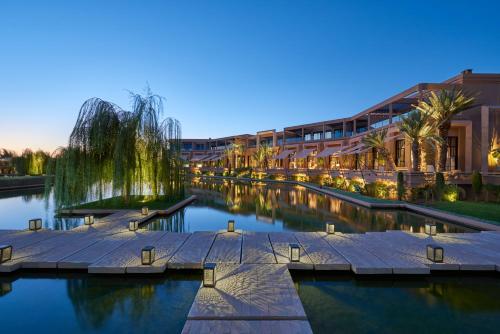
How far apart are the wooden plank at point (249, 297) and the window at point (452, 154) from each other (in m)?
20.4

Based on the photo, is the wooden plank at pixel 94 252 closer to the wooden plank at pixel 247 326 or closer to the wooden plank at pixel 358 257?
the wooden plank at pixel 247 326

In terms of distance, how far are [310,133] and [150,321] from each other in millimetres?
41403

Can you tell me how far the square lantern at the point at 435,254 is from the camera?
5969mm

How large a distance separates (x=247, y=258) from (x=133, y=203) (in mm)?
9270

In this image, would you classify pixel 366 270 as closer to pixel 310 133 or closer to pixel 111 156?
pixel 111 156

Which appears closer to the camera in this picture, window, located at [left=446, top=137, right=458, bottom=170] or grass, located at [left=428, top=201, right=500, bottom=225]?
grass, located at [left=428, top=201, right=500, bottom=225]

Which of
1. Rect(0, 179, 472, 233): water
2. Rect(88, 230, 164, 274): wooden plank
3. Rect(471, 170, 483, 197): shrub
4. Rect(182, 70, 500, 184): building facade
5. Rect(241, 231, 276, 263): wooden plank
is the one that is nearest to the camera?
Rect(88, 230, 164, 274): wooden plank

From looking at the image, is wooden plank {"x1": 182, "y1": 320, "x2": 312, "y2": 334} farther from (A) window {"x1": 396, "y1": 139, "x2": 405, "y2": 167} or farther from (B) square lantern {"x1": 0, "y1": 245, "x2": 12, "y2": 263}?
(A) window {"x1": 396, "y1": 139, "x2": 405, "y2": 167}

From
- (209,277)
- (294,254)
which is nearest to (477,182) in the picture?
(294,254)

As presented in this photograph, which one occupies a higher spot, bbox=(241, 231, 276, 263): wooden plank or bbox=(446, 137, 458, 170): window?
bbox=(446, 137, 458, 170): window

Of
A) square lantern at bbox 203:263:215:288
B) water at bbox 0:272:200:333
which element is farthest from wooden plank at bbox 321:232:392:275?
water at bbox 0:272:200:333

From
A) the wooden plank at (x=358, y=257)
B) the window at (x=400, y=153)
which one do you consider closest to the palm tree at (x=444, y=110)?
the window at (x=400, y=153)

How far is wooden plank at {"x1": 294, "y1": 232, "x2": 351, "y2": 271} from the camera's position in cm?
585

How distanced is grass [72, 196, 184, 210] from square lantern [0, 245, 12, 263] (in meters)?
6.40
